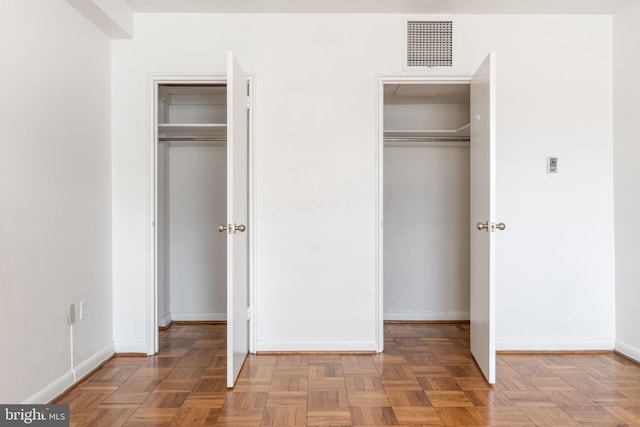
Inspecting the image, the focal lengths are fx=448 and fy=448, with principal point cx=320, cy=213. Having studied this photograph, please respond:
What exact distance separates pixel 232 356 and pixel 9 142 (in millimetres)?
1728

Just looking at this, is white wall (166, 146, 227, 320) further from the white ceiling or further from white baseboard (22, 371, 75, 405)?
white baseboard (22, 371, 75, 405)

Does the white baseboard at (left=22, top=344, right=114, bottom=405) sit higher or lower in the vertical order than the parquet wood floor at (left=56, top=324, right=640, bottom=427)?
higher

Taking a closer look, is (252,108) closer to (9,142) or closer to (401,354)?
(9,142)

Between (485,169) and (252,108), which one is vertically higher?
(252,108)

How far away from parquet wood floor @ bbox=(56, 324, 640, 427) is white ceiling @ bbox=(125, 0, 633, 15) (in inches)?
106

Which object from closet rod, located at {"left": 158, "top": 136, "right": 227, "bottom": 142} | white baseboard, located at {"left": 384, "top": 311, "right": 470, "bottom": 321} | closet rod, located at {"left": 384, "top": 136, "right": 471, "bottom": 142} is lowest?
white baseboard, located at {"left": 384, "top": 311, "right": 470, "bottom": 321}

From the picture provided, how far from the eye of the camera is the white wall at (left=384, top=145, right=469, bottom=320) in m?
4.70

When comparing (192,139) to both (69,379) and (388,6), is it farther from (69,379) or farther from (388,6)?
(69,379)

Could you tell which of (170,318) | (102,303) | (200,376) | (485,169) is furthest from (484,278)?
(170,318)

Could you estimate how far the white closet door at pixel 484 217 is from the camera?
9.50ft

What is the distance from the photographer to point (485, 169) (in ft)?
9.88

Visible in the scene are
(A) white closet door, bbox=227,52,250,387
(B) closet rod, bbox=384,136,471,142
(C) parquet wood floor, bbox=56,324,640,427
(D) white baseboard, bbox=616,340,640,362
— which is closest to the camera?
(C) parquet wood floor, bbox=56,324,640,427

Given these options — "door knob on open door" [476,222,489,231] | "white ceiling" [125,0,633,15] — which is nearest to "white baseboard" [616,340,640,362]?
"door knob on open door" [476,222,489,231]

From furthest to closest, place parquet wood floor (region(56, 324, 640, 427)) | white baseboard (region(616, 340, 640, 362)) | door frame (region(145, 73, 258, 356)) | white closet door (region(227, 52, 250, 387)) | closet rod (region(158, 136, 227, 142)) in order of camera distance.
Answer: closet rod (region(158, 136, 227, 142)) → door frame (region(145, 73, 258, 356)) → white baseboard (region(616, 340, 640, 362)) → white closet door (region(227, 52, 250, 387)) → parquet wood floor (region(56, 324, 640, 427))
